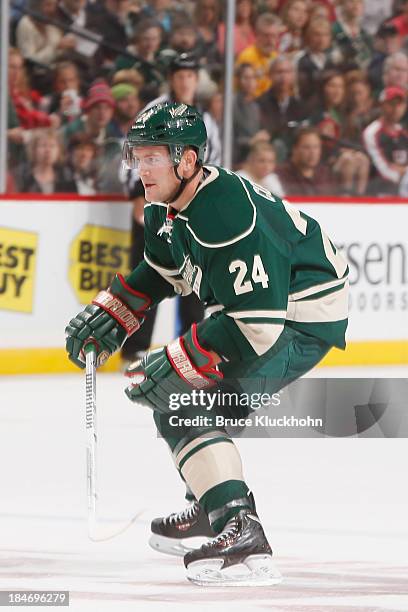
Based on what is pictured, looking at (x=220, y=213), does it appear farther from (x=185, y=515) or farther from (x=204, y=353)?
(x=185, y=515)

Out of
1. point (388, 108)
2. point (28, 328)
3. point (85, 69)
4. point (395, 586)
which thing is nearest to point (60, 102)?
point (85, 69)

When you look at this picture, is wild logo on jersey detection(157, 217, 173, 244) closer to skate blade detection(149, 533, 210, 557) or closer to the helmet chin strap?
the helmet chin strap

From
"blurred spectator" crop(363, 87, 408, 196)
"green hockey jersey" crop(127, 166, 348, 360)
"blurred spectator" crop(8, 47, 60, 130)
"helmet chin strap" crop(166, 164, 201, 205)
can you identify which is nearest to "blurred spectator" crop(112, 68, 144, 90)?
"blurred spectator" crop(8, 47, 60, 130)

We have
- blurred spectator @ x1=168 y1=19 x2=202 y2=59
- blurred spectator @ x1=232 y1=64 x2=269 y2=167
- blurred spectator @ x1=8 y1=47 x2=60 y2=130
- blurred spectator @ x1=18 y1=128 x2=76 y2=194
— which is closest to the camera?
blurred spectator @ x1=8 y1=47 x2=60 y2=130

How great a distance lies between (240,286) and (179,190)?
0.28m

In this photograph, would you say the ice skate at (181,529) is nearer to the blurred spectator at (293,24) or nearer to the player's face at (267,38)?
the player's face at (267,38)

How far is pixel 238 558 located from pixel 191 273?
61 centimetres

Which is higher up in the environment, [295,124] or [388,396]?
[295,124]

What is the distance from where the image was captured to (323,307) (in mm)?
3127

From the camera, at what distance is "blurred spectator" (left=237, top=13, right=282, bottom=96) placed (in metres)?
7.40

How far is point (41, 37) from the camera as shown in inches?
269

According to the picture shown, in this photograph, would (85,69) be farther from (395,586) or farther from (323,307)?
(395,586)

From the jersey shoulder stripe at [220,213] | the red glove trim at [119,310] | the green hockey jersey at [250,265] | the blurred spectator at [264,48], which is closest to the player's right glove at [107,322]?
the red glove trim at [119,310]

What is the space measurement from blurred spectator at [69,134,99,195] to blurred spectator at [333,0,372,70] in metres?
1.55
